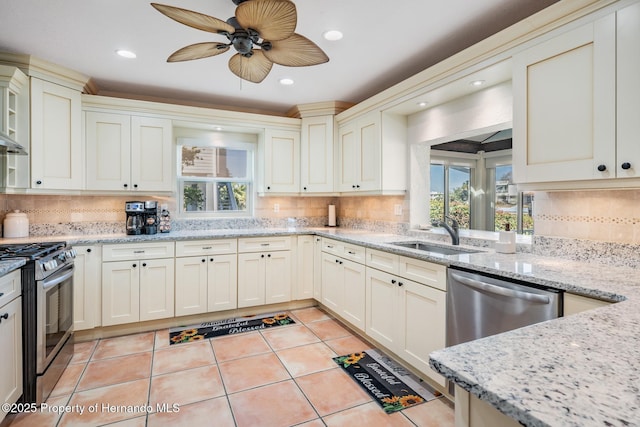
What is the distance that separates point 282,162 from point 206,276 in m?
1.56

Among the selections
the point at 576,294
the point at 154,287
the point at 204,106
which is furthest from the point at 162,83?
the point at 576,294

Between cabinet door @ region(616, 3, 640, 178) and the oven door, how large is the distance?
3195 millimetres

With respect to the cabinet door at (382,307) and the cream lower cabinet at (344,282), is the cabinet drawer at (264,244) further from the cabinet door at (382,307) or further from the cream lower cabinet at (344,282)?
the cabinet door at (382,307)

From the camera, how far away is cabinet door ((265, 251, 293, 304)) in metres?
3.63

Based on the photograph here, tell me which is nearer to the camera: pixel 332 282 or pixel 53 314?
pixel 53 314

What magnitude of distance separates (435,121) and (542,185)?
4.43 feet

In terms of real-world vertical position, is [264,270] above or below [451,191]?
below

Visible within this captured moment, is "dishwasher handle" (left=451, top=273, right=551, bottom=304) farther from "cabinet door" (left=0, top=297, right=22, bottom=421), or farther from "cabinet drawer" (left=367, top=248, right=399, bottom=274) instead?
"cabinet door" (left=0, top=297, right=22, bottom=421)

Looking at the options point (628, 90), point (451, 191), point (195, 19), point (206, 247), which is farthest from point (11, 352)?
point (451, 191)

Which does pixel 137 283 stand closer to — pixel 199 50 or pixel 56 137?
pixel 56 137

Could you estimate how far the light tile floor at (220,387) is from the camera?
1.90 meters

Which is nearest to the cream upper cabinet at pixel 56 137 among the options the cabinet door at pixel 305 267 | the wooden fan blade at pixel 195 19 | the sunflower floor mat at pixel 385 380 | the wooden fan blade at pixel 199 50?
the wooden fan blade at pixel 199 50

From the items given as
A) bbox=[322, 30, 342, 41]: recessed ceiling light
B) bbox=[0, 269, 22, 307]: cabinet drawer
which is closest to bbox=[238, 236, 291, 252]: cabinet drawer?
bbox=[0, 269, 22, 307]: cabinet drawer

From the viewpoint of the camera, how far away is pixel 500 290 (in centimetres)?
169
